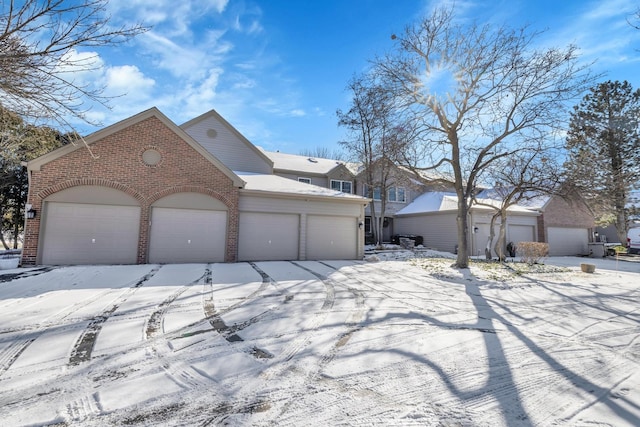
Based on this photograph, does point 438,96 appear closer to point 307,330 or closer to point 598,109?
point 307,330

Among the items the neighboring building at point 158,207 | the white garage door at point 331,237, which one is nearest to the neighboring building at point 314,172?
the neighboring building at point 158,207

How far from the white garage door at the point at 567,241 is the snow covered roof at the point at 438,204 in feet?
7.76

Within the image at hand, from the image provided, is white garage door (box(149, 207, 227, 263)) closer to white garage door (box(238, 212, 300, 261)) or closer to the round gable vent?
white garage door (box(238, 212, 300, 261))

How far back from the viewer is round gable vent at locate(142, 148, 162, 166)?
10.6 m

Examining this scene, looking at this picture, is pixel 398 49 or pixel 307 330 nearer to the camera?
pixel 307 330

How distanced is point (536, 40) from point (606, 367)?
11.5 m

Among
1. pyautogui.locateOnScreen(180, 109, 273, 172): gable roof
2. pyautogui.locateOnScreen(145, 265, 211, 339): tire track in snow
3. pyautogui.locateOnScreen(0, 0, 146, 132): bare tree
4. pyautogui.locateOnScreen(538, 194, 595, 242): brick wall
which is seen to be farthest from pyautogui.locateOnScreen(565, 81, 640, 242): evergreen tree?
pyautogui.locateOnScreen(0, 0, 146, 132): bare tree

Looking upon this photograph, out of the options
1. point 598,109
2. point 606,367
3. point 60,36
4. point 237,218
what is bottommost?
point 606,367

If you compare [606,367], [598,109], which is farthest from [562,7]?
[598,109]

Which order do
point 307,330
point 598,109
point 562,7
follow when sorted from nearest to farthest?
point 307,330 → point 562,7 → point 598,109

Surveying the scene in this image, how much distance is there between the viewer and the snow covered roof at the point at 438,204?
1883cm

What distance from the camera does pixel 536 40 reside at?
10555 mm

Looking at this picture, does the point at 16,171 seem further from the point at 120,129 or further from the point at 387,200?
the point at 387,200

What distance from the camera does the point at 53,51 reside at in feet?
15.9
